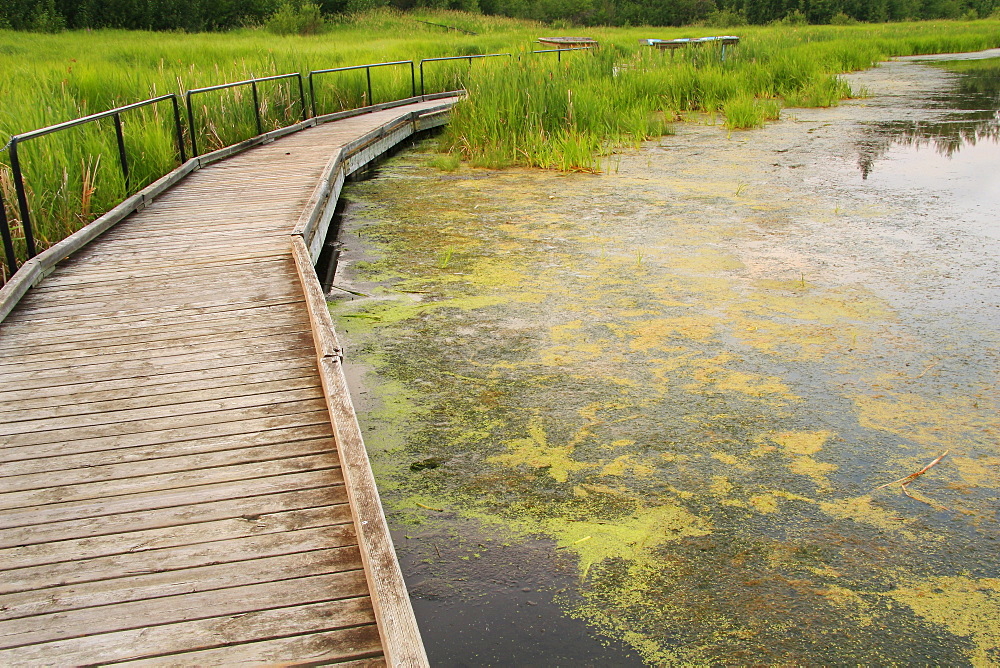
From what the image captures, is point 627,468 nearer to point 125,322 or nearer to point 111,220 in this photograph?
point 125,322

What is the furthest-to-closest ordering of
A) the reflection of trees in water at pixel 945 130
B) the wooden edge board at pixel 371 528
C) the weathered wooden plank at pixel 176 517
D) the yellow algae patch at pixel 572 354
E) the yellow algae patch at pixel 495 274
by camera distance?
1. the reflection of trees in water at pixel 945 130
2. the yellow algae patch at pixel 495 274
3. the yellow algae patch at pixel 572 354
4. the weathered wooden plank at pixel 176 517
5. the wooden edge board at pixel 371 528

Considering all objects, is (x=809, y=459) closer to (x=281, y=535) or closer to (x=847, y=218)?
(x=281, y=535)

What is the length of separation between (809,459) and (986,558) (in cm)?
63

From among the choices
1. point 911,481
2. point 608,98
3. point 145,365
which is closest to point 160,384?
point 145,365

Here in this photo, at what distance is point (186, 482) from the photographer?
7.50 ft

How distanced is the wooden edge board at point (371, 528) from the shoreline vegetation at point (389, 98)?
278 cm

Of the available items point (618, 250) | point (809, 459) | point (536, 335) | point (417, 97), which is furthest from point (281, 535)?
point (417, 97)

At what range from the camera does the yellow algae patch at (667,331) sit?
3814mm

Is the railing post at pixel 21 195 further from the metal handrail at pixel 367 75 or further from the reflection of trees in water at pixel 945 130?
the reflection of trees in water at pixel 945 130

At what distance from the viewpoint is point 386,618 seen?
165 centimetres

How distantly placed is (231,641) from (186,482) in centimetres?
71

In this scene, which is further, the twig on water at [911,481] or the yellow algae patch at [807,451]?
the yellow algae patch at [807,451]

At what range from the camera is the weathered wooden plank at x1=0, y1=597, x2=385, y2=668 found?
1644mm

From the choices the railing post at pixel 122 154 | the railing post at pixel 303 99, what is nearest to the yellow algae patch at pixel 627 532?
the railing post at pixel 122 154
